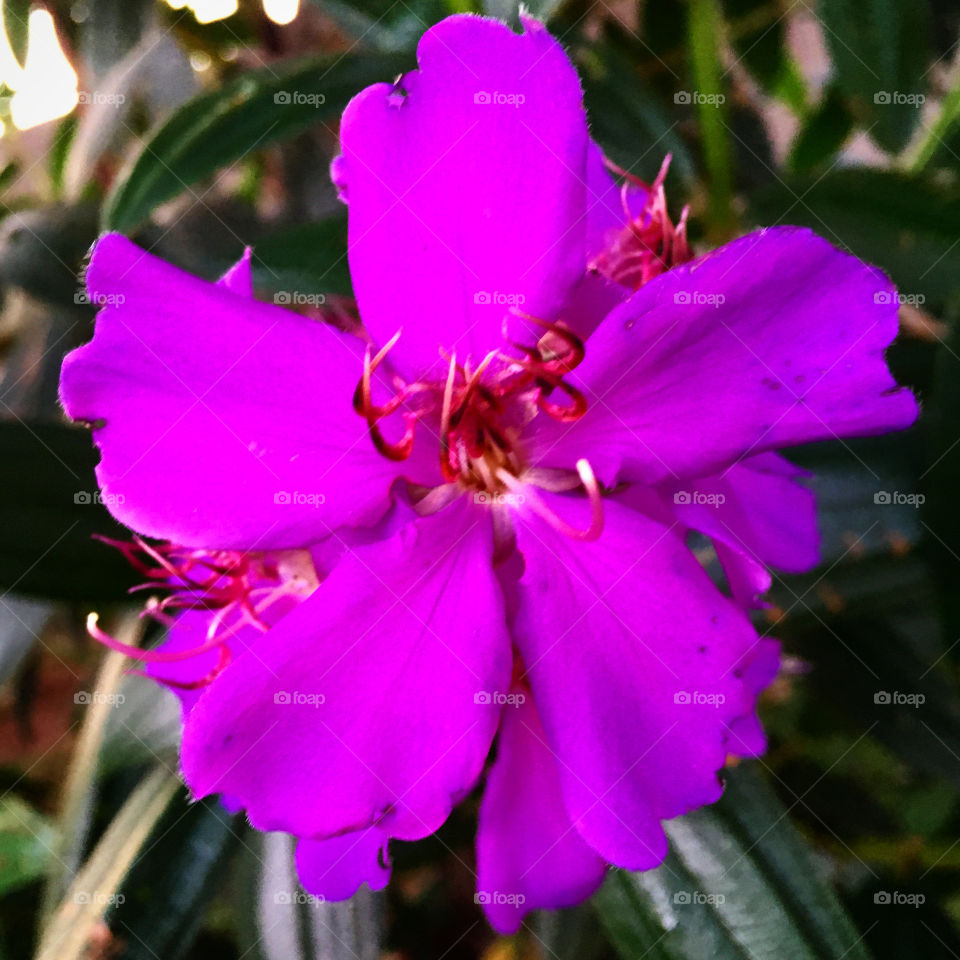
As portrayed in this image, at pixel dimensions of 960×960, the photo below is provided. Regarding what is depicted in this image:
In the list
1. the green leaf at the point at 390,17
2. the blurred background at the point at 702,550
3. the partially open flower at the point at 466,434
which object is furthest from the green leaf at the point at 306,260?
the partially open flower at the point at 466,434

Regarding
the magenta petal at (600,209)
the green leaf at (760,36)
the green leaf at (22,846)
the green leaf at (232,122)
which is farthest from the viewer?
the green leaf at (760,36)

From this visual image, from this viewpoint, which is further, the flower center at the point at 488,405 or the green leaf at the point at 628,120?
the green leaf at the point at 628,120

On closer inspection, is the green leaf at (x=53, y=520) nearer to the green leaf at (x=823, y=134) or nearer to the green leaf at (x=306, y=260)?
the green leaf at (x=306, y=260)

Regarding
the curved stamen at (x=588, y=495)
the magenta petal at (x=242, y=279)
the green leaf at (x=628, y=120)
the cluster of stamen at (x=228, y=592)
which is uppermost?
the magenta petal at (x=242, y=279)

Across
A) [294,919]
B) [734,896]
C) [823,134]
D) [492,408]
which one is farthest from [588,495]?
[823,134]

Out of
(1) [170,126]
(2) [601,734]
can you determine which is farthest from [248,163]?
(2) [601,734]

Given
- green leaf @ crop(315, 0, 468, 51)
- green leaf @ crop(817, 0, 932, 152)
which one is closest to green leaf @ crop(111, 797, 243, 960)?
green leaf @ crop(315, 0, 468, 51)

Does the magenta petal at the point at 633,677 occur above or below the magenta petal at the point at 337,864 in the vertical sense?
above
